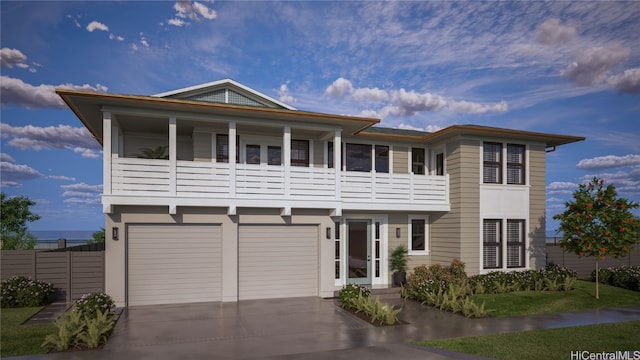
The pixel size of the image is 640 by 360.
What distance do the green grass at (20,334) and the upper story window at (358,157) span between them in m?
10.5

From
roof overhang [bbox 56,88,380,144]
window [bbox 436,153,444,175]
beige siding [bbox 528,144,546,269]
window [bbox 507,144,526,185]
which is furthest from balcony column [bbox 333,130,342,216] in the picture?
beige siding [bbox 528,144,546,269]

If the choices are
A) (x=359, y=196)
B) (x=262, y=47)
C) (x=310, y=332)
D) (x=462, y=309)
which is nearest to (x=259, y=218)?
(x=359, y=196)

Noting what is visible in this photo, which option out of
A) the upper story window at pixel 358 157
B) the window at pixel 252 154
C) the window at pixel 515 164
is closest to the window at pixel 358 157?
the upper story window at pixel 358 157

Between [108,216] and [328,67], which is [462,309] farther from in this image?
[328,67]

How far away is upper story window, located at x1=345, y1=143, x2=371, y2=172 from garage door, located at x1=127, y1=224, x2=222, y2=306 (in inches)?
227

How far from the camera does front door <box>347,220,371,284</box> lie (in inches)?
611

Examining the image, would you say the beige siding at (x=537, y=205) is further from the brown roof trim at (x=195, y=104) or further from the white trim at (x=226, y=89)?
the white trim at (x=226, y=89)

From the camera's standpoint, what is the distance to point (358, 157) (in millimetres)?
16141

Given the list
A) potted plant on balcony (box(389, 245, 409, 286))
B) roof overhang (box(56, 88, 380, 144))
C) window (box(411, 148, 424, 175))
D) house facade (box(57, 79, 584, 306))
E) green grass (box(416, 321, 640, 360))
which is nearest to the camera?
green grass (box(416, 321, 640, 360))

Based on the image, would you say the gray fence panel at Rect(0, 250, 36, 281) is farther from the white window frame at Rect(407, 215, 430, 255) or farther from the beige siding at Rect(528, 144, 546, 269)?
the beige siding at Rect(528, 144, 546, 269)

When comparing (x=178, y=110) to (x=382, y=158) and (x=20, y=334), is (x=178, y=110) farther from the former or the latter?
(x=382, y=158)

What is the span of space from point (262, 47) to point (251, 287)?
10923mm

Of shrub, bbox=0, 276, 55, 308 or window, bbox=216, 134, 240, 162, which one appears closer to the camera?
shrub, bbox=0, 276, 55, 308

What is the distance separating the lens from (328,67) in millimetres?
23156
